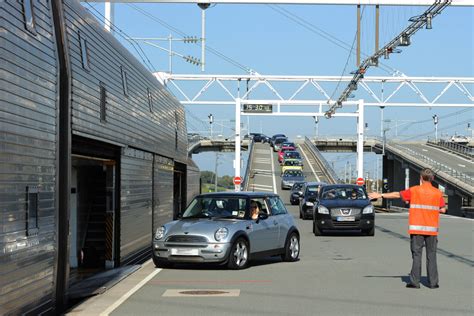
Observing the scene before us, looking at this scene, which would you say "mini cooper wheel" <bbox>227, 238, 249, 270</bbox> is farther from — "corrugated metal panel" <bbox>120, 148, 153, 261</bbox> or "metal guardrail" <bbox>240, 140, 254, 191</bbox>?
"metal guardrail" <bbox>240, 140, 254, 191</bbox>

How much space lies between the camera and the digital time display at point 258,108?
5853cm

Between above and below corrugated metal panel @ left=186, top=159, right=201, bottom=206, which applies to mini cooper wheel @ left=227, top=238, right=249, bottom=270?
below

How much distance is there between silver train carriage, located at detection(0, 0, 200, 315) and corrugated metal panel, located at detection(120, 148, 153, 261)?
2 cm

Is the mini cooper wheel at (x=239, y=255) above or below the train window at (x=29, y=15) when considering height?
below

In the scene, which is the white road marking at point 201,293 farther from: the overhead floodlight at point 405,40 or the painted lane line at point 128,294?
the overhead floodlight at point 405,40

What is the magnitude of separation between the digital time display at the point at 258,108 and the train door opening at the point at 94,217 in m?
44.0

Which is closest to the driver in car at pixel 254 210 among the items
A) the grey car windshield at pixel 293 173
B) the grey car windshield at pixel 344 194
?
the grey car windshield at pixel 344 194

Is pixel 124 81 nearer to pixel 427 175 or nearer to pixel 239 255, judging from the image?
pixel 239 255

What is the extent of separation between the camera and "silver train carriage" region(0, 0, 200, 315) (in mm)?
7469

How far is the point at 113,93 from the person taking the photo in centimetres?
1368

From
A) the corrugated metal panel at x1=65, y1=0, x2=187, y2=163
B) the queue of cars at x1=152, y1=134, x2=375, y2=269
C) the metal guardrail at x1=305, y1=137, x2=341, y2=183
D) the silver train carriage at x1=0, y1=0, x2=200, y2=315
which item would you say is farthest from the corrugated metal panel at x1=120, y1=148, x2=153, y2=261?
the metal guardrail at x1=305, y1=137, x2=341, y2=183

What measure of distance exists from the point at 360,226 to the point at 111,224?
11631mm

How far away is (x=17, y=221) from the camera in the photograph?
7.54m

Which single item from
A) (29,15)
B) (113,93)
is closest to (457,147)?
(113,93)
